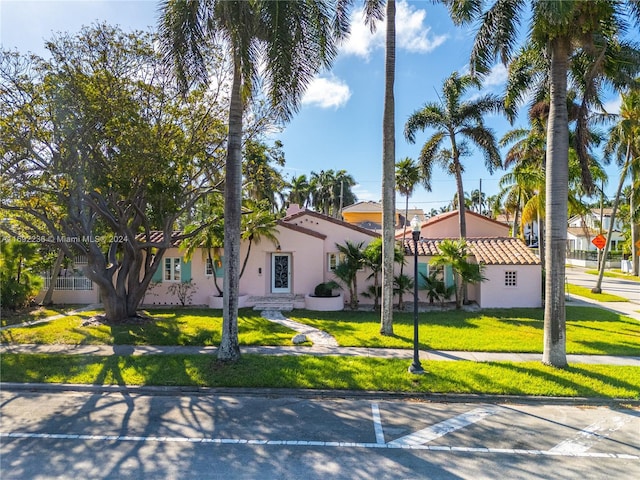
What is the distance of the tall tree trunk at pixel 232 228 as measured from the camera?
9.16 metres

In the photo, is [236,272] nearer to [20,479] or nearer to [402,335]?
[20,479]

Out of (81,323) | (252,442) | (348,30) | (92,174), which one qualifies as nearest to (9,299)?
(81,323)

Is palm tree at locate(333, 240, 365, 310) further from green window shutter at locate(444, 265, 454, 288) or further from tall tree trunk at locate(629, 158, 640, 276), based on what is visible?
tall tree trunk at locate(629, 158, 640, 276)

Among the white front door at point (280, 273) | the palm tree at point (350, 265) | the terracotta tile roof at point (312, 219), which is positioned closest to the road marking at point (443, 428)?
the palm tree at point (350, 265)

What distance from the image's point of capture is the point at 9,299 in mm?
16141

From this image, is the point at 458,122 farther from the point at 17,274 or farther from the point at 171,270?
the point at 17,274

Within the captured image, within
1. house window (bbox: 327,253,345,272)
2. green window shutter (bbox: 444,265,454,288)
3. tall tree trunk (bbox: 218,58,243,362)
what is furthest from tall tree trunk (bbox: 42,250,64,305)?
green window shutter (bbox: 444,265,454,288)

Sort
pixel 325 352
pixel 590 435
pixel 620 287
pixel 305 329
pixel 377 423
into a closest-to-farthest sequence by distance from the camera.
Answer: pixel 590 435, pixel 377 423, pixel 325 352, pixel 305 329, pixel 620 287

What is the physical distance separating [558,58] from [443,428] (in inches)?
360

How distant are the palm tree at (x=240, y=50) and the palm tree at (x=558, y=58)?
181 inches

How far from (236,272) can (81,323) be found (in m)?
8.78

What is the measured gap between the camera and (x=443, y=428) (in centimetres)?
644

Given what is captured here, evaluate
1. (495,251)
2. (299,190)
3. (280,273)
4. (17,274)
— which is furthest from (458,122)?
(299,190)

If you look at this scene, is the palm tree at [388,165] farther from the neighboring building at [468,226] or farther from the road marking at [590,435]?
the neighboring building at [468,226]
